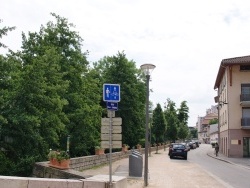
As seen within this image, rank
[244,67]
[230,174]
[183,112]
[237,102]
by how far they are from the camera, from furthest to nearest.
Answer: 1. [183,112]
2. [244,67]
3. [237,102]
4. [230,174]

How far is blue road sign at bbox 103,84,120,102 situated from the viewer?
10.5 meters

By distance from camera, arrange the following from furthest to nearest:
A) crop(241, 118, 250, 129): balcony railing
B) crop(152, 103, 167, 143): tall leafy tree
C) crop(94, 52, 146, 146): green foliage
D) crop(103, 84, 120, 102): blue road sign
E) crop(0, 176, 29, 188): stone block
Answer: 1. crop(152, 103, 167, 143): tall leafy tree
2. crop(241, 118, 250, 129): balcony railing
3. crop(94, 52, 146, 146): green foliage
4. crop(103, 84, 120, 102): blue road sign
5. crop(0, 176, 29, 188): stone block

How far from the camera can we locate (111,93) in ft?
34.7

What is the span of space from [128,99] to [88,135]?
18021 millimetres

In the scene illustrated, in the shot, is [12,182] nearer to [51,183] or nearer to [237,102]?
[51,183]

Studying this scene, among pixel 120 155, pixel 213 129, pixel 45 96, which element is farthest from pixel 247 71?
pixel 213 129

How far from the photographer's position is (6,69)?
654 inches

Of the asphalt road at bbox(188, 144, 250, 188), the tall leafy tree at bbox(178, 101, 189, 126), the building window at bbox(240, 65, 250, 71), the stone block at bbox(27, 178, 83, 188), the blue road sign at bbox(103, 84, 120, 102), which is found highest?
the building window at bbox(240, 65, 250, 71)

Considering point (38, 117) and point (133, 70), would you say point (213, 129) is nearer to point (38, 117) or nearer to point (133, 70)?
point (133, 70)

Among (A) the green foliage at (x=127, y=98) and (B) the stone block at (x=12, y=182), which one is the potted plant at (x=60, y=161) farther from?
(A) the green foliage at (x=127, y=98)

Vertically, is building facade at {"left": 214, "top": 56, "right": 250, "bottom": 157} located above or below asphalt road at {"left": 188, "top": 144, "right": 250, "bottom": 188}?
Answer: above

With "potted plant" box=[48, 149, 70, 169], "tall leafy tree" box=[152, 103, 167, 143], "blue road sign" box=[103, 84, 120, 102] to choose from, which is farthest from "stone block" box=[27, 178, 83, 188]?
"tall leafy tree" box=[152, 103, 167, 143]

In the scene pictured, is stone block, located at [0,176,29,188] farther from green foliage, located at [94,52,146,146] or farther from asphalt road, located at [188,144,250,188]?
green foliage, located at [94,52,146,146]

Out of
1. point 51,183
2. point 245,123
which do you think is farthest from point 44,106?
point 245,123
